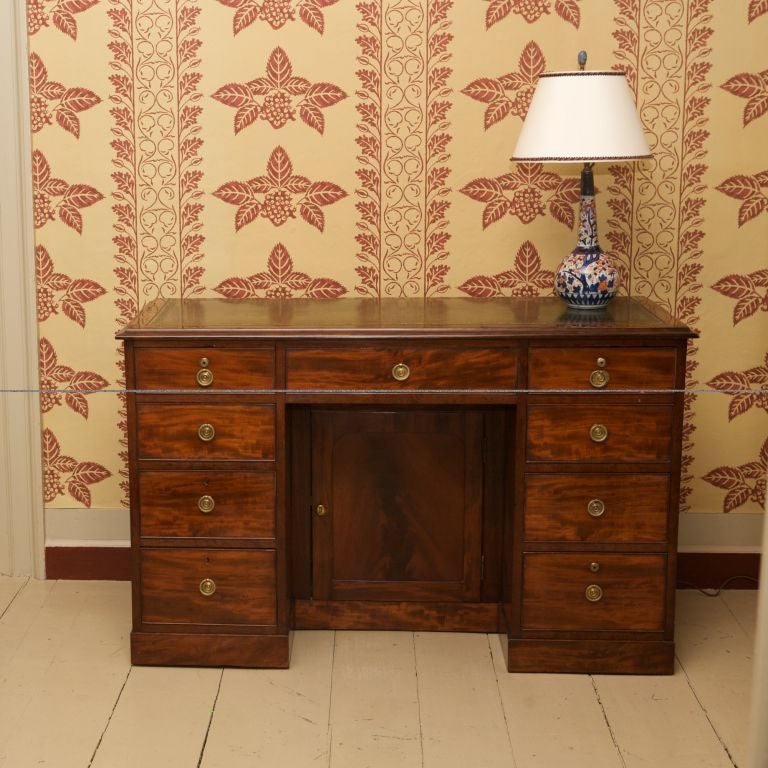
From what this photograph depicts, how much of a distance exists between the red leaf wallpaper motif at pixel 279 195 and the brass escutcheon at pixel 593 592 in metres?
1.17

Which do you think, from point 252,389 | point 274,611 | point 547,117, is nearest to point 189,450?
point 252,389

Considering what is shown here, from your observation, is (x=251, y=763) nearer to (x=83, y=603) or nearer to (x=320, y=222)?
(x=83, y=603)

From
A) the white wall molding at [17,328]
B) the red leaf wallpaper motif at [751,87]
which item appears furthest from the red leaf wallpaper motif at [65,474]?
the red leaf wallpaper motif at [751,87]

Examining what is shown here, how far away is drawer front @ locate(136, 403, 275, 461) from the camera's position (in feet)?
9.62

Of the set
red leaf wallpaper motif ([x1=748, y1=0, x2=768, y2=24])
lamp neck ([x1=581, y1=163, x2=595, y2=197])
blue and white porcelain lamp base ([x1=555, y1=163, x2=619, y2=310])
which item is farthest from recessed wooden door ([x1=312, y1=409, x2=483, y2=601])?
red leaf wallpaper motif ([x1=748, y1=0, x2=768, y2=24])

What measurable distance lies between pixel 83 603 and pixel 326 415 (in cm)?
89

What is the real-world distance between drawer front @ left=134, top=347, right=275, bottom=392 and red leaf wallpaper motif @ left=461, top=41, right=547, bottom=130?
910 mm

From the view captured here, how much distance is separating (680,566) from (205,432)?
4.73ft

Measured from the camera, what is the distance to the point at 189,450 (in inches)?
116

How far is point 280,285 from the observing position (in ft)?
11.1

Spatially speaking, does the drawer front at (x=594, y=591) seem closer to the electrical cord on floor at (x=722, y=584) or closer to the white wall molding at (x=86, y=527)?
the electrical cord on floor at (x=722, y=584)

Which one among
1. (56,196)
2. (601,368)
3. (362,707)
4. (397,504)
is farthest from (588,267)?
(56,196)

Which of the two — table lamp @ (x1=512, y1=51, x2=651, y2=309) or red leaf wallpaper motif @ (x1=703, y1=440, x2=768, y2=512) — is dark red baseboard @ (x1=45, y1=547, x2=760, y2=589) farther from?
table lamp @ (x1=512, y1=51, x2=651, y2=309)

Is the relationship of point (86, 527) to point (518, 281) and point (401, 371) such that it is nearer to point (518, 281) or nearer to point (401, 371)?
point (401, 371)
